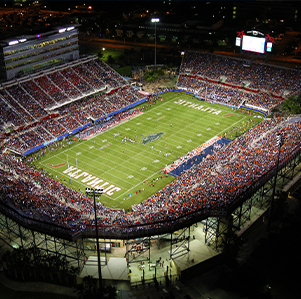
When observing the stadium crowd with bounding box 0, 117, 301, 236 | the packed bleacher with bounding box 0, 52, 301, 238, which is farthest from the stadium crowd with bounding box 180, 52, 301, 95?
the stadium crowd with bounding box 0, 117, 301, 236

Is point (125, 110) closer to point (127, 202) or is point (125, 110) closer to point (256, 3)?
point (127, 202)

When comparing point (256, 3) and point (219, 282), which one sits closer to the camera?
point (219, 282)

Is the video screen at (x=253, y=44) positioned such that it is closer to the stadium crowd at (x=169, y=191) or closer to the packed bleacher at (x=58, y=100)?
the packed bleacher at (x=58, y=100)

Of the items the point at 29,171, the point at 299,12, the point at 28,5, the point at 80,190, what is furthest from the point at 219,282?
the point at 28,5

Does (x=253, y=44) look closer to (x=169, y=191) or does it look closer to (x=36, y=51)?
(x=36, y=51)

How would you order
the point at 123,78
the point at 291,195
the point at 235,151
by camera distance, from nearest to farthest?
the point at 291,195 < the point at 235,151 < the point at 123,78

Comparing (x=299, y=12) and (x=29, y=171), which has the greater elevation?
(x=299, y=12)

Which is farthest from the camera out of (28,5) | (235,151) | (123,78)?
(28,5)

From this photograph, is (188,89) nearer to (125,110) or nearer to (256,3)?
(125,110)
